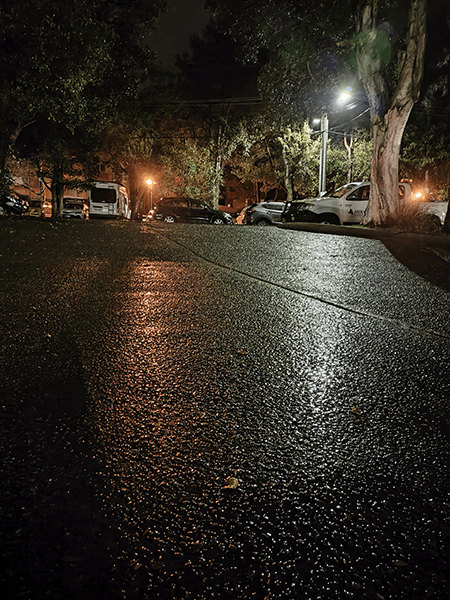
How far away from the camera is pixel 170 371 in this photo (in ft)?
11.4

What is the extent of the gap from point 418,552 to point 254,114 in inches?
1776

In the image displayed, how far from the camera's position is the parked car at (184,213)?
2972 centimetres

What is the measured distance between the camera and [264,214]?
96.2 ft

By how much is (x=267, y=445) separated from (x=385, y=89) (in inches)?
677

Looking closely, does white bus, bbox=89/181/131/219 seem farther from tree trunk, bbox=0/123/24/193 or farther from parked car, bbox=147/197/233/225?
tree trunk, bbox=0/123/24/193

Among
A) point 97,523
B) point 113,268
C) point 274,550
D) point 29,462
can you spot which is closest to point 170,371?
point 29,462

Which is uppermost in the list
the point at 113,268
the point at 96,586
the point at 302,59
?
the point at 302,59

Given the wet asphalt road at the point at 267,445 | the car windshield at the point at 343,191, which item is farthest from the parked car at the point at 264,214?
the wet asphalt road at the point at 267,445

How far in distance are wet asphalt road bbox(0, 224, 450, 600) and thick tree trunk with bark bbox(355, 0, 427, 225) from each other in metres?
12.4

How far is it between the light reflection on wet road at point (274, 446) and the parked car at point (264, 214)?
79.5ft

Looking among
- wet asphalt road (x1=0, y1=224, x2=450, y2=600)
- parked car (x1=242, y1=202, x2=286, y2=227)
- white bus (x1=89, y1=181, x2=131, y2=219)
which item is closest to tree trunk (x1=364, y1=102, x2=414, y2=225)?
parked car (x1=242, y1=202, x2=286, y2=227)

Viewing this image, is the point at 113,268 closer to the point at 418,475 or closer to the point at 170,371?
the point at 170,371

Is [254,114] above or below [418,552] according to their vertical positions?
above

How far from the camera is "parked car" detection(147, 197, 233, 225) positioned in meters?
29.7
